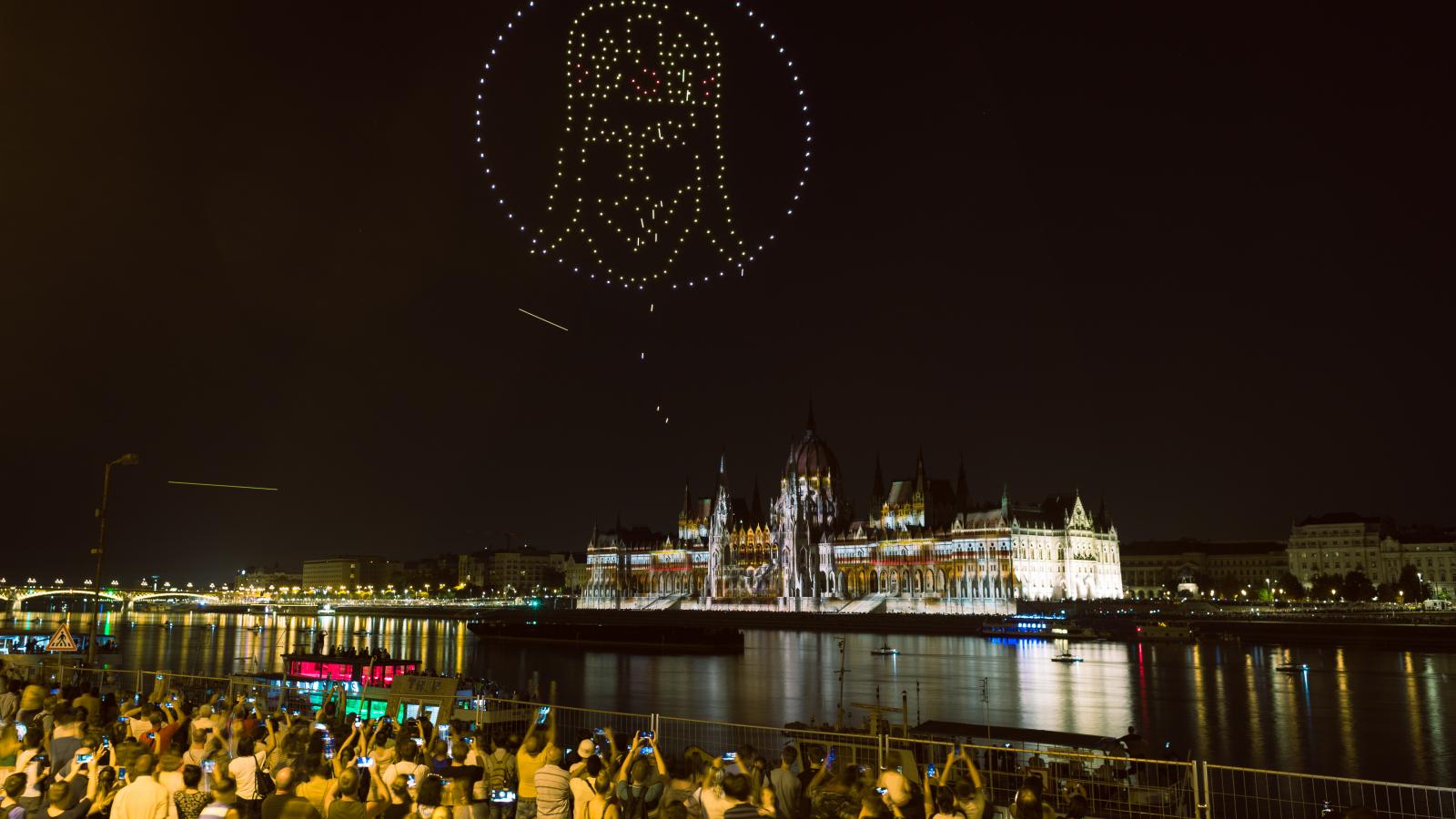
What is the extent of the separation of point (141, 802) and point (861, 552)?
122m

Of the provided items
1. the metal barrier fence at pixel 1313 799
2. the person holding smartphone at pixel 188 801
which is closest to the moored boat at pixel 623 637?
the metal barrier fence at pixel 1313 799

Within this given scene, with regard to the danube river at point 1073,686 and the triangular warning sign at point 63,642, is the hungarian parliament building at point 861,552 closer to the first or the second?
the danube river at point 1073,686

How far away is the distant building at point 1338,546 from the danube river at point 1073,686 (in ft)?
228

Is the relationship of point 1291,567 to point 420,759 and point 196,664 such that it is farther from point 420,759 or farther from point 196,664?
point 420,759

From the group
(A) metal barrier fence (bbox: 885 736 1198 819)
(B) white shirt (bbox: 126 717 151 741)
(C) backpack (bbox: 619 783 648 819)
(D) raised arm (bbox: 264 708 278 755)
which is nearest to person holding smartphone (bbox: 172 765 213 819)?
(C) backpack (bbox: 619 783 648 819)

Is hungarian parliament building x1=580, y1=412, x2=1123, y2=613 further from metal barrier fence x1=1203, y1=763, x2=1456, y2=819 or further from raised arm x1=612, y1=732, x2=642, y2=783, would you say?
raised arm x1=612, y1=732, x2=642, y2=783

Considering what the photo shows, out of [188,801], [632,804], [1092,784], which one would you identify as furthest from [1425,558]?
[188,801]

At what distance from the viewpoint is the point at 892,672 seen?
5509 cm

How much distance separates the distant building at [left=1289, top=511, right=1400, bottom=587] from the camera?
129500mm

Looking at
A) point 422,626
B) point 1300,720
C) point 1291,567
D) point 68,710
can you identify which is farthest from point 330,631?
point 1291,567

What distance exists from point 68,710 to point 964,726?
17203 millimetres

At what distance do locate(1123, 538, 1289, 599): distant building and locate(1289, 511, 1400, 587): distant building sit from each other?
445cm

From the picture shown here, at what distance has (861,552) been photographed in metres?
126

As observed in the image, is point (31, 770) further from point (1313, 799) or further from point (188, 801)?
point (1313, 799)
